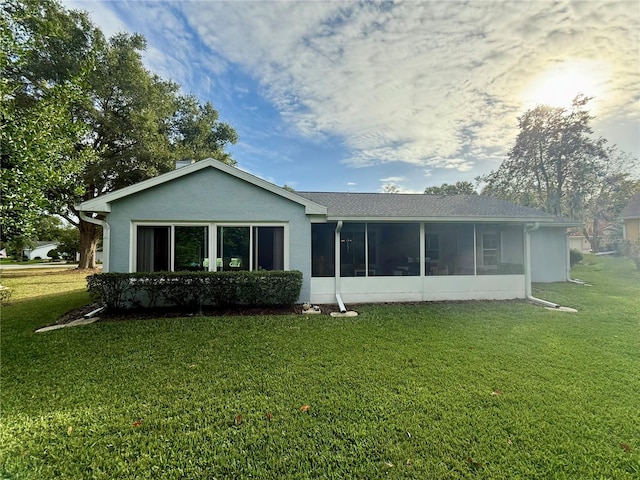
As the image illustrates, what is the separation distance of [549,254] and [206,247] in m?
15.7

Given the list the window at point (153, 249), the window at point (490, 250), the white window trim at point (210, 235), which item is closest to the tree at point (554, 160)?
the window at point (490, 250)

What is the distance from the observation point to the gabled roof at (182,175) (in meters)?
8.12

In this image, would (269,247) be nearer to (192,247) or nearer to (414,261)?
(192,247)

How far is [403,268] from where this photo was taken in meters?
11.7

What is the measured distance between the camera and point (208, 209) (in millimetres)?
8672

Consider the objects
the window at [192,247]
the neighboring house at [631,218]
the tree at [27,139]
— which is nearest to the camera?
the tree at [27,139]

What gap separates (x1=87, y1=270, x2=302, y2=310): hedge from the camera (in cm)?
796

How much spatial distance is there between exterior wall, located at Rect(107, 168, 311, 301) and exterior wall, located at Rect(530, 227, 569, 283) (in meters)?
12.1

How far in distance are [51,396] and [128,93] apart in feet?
67.2

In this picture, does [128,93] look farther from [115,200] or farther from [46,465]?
[46,465]

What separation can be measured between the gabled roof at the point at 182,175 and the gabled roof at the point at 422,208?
1.05m

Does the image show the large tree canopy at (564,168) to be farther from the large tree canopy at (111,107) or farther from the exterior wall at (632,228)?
the large tree canopy at (111,107)

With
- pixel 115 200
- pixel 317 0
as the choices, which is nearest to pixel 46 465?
pixel 115 200

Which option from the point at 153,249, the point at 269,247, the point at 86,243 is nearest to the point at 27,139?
the point at 153,249
